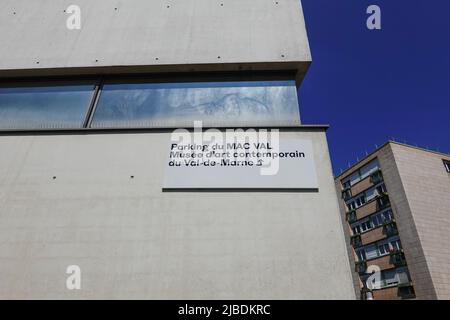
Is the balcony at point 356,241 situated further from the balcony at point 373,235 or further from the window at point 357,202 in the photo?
the window at point 357,202

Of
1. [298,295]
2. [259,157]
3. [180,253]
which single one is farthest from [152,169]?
[298,295]

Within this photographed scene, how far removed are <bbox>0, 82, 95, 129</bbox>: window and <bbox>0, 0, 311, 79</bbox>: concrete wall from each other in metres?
0.44

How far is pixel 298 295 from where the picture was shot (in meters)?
3.79

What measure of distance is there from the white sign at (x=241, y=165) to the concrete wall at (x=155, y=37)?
225 centimetres

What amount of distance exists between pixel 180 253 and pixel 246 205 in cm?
131

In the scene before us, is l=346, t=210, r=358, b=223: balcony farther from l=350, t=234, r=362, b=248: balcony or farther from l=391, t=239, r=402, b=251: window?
l=391, t=239, r=402, b=251: window

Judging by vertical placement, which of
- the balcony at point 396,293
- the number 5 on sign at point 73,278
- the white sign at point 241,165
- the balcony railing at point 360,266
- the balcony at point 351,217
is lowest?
the balcony at point 396,293

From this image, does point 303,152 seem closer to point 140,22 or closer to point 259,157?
point 259,157

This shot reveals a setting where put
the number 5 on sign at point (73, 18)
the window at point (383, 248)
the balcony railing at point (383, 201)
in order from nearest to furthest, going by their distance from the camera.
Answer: the number 5 on sign at point (73, 18) < the window at point (383, 248) < the balcony railing at point (383, 201)

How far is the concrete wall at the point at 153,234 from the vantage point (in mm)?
3922

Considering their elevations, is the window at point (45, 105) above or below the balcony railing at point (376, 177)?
below

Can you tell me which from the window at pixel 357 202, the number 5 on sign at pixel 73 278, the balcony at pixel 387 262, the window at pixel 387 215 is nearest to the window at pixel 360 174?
the window at pixel 357 202

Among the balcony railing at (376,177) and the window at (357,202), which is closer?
the balcony railing at (376,177)

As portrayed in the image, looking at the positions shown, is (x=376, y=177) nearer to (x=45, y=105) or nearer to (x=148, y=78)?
(x=148, y=78)
